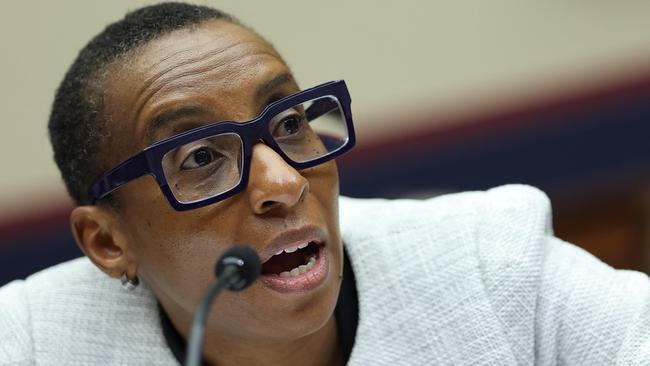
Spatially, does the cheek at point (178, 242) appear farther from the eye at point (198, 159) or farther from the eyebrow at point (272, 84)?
the eyebrow at point (272, 84)

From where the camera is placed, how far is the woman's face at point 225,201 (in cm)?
121

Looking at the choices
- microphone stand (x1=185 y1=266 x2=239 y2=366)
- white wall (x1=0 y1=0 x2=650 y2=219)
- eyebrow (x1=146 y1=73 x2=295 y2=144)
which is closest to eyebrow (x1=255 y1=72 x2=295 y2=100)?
eyebrow (x1=146 y1=73 x2=295 y2=144)

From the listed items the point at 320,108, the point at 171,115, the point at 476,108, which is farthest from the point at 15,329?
the point at 476,108

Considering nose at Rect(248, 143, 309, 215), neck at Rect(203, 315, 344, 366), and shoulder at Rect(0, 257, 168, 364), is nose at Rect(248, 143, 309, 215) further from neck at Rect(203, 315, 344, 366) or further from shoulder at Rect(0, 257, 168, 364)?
shoulder at Rect(0, 257, 168, 364)

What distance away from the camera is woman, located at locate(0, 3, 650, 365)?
1224mm

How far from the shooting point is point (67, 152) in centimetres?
139

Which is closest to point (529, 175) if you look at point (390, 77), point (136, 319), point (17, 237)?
point (390, 77)

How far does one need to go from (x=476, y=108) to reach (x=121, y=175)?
1592 mm

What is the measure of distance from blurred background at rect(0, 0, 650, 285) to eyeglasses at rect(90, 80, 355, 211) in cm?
113

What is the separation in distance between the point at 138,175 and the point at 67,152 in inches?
7.5

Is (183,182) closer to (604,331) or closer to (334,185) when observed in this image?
(334,185)

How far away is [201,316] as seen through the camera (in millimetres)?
846

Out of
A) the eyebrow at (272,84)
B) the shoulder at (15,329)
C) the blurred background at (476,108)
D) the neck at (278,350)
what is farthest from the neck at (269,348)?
the blurred background at (476,108)

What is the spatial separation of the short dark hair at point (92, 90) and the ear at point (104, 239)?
0.03 meters
